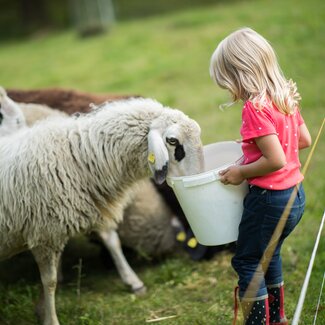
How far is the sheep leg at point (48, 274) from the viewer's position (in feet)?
12.4

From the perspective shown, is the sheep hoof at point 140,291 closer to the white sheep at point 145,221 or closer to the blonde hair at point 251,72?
the white sheep at point 145,221

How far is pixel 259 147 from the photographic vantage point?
2.98 meters

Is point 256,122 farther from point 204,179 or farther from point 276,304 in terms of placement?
point 276,304

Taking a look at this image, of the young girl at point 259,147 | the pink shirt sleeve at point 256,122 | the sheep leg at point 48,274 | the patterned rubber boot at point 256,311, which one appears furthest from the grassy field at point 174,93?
the pink shirt sleeve at point 256,122

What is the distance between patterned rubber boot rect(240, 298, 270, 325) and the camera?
10.6ft

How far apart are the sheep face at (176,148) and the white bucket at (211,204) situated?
0.19 meters

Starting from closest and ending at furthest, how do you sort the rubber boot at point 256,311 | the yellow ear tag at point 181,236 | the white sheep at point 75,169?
1. the rubber boot at point 256,311
2. the white sheep at point 75,169
3. the yellow ear tag at point 181,236

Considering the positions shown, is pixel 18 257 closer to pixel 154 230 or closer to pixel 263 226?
pixel 154 230

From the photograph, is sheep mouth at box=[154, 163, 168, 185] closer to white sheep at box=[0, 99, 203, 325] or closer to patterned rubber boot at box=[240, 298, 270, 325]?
white sheep at box=[0, 99, 203, 325]

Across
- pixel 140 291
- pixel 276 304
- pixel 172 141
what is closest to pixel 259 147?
pixel 172 141

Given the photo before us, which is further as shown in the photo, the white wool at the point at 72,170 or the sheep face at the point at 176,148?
the white wool at the point at 72,170

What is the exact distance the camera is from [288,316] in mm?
3850

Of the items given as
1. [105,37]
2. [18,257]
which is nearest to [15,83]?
[105,37]

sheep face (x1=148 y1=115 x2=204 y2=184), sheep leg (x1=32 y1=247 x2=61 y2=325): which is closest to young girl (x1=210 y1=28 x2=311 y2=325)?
sheep face (x1=148 y1=115 x2=204 y2=184)
